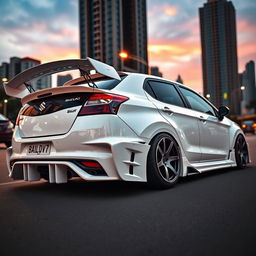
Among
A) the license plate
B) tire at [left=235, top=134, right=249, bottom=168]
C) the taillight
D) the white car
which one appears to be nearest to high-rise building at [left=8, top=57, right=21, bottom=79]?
the white car

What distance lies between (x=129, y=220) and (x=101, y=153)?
2.73 ft

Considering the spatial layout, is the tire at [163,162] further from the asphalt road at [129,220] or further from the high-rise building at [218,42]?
the high-rise building at [218,42]

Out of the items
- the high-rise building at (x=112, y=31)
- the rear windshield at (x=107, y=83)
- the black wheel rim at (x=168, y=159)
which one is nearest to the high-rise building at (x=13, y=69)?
the rear windshield at (x=107, y=83)

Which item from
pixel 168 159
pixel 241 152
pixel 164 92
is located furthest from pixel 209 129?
pixel 168 159

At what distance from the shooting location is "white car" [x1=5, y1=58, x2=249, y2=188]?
9.21ft

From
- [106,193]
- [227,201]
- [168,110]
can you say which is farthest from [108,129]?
[227,201]

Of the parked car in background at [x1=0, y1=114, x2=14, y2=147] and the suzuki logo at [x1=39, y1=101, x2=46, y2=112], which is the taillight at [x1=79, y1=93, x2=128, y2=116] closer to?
the suzuki logo at [x1=39, y1=101, x2=46, y2=112]

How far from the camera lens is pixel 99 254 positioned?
1.54 m

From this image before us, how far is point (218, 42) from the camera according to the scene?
162125 mm

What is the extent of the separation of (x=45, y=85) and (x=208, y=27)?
17564cm

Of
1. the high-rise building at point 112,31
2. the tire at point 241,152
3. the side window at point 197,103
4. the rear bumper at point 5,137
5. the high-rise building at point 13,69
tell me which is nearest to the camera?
the high-rise building at point 13,69

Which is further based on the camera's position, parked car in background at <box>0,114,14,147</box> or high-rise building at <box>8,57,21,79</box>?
parked car in background at <box>0,114,14,147</box>

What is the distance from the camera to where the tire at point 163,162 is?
10.2 feet

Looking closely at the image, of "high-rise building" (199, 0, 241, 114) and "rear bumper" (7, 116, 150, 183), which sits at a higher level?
"high-rise building" (199, 0, 241, 114)
